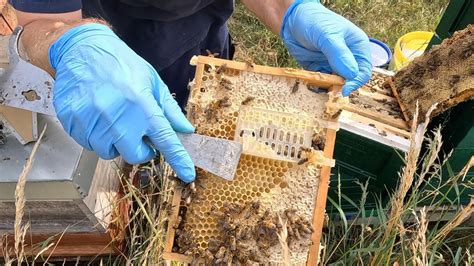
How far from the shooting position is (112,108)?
2271mm

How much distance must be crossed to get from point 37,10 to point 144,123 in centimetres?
94

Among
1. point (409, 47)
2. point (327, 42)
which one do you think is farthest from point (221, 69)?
point (409, 47)

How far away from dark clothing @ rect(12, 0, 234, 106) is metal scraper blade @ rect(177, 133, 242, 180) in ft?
4.86

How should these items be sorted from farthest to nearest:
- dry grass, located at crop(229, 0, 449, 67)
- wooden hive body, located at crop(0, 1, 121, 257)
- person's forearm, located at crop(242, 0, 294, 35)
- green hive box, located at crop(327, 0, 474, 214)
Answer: dry grass, located at crop(229, 0, 449, 67) < green hive box, located at crop(327, 0, 474, 214) < person's forearm, located at crop(242, 0, 294, 35) < wooden hive body, located at crop(0, 1, 121, 257)

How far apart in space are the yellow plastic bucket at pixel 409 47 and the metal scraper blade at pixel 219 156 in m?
2.91

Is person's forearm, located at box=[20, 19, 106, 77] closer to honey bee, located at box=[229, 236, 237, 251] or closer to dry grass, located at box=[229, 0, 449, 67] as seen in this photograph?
honey bee, located at box=[229, 236, 237, 251]

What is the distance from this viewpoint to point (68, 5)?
8.96 ft

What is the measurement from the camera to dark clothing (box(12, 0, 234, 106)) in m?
3.54

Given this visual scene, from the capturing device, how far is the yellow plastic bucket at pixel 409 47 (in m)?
4.77

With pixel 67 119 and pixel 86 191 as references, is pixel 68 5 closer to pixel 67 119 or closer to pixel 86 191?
pixel 67 119

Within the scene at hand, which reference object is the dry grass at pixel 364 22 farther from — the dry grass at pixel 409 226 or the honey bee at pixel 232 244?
the honey bee at pixel 232 244

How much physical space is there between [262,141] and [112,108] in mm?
690

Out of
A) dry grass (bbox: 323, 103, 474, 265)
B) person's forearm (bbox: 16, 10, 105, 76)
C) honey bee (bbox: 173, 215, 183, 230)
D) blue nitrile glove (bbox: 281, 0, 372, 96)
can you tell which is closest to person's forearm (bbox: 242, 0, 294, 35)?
blue nitrile glove (bbox: 281, 0, 372, 96)

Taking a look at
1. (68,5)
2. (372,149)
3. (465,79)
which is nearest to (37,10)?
(68,5)
